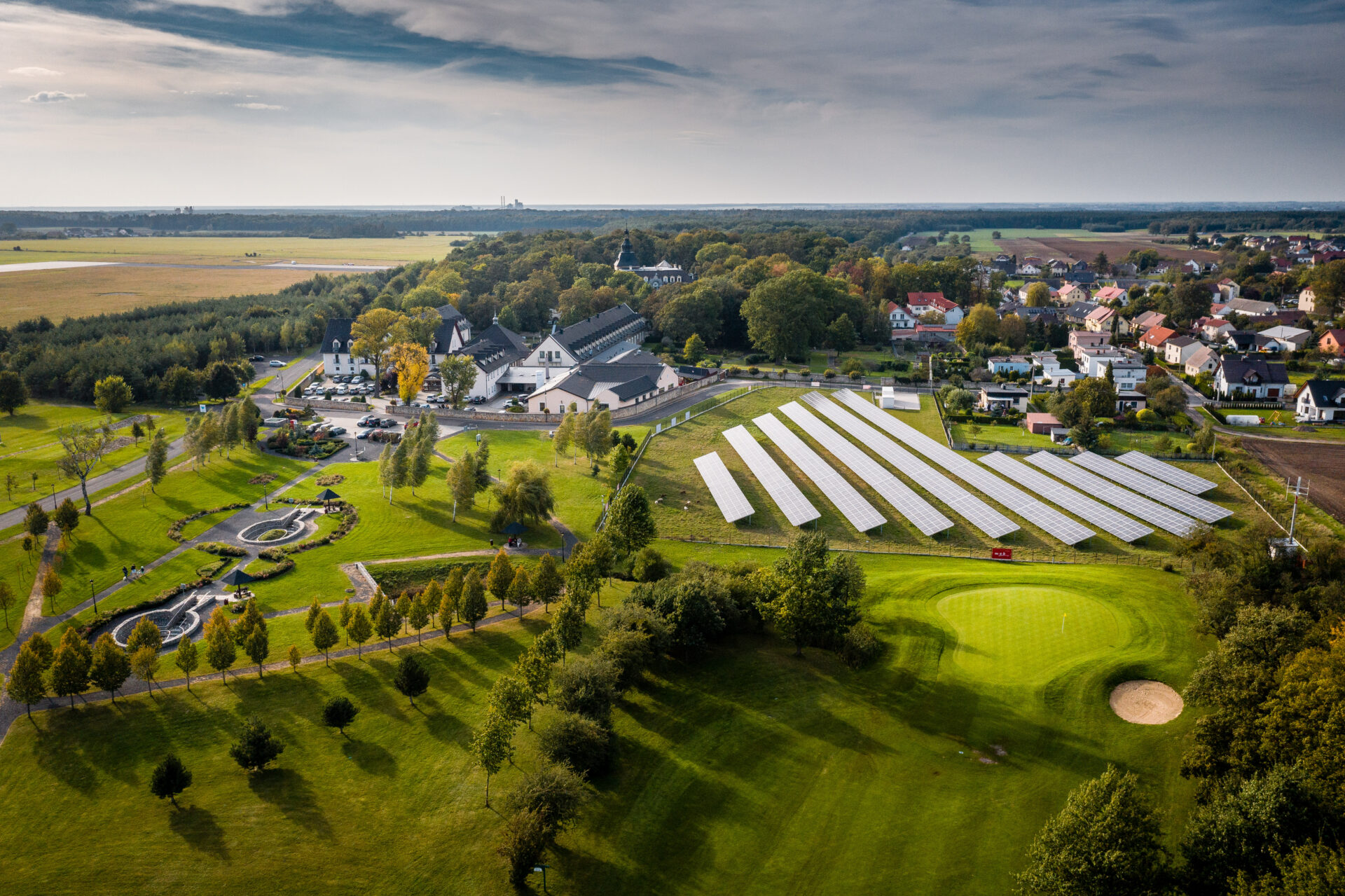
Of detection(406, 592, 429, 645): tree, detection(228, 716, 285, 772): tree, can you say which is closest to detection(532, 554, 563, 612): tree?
detection(406, 592, 429, 645): tree

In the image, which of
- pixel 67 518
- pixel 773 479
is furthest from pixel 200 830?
pixel 773 479

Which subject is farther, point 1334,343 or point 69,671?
point 1334,343

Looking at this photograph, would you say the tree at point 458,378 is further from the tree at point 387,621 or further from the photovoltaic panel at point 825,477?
the tree at point 387,621

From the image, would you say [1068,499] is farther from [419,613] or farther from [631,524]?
[419,613]

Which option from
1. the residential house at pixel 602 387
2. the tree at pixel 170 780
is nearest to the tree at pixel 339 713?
the tree at pixel 170 780

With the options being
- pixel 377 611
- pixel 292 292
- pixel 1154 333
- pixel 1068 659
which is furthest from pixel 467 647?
pixel 292 292

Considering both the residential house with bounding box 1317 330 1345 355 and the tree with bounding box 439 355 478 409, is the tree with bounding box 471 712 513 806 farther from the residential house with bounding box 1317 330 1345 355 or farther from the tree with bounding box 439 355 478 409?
the residential house with bounding box 1317 330 1345 355

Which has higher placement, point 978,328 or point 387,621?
point 978,328
